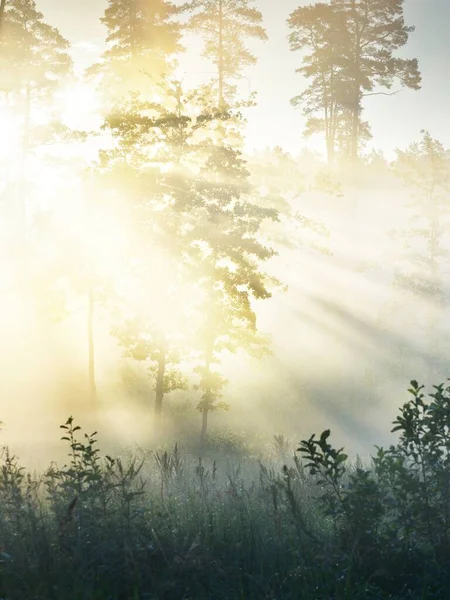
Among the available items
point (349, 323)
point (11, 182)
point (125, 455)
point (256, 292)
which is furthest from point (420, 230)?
point (11, 182)

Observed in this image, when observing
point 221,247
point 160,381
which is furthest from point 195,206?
point 160,381

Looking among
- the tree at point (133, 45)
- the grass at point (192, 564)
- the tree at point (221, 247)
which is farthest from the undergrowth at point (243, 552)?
the tree at point (133, 45)

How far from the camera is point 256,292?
1836 centimetres

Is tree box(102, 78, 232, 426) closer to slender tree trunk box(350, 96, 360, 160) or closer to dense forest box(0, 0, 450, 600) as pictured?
dense forest box(0, 0, 450, 600)

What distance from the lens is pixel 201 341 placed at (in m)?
18.6

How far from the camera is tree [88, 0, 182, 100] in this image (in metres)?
25.6

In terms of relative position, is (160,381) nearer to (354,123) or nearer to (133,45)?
(133,45)

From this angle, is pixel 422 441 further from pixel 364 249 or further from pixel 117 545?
pixel 364 249

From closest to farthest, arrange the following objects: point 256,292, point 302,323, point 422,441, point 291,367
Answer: point 422,441 < point 256,292 < point 291,367 < point 302,323

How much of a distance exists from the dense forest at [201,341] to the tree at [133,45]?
0.31 feet

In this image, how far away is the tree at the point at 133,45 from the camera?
83.9ft

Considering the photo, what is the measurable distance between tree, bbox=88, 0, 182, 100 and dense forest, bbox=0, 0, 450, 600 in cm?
9

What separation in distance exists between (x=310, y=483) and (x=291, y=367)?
19.2 meters

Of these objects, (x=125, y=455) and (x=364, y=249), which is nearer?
(x=125, y=455)
